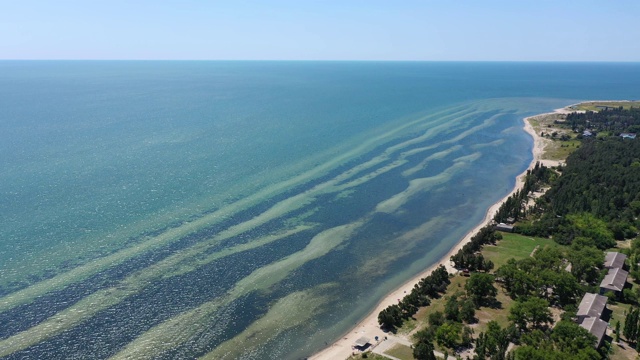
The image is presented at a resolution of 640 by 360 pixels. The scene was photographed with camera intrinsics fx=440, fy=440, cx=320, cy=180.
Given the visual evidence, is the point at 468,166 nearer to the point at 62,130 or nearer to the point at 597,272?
the point at 597,272

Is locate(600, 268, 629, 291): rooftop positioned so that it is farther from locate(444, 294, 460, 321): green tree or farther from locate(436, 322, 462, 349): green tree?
locate(436, 322, 462, 349): green tree

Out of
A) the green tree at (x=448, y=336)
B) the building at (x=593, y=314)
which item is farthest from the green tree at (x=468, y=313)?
the building at (x=593, y=314)

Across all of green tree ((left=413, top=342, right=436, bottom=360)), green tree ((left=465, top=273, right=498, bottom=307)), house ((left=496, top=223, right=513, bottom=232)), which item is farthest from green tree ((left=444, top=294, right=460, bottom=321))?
house ((left=496, top=223, right=513, bottom=232))

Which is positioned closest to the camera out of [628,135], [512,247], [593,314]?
[593,314]

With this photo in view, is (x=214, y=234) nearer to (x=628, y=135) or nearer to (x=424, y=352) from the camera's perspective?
(x=424, y=352)

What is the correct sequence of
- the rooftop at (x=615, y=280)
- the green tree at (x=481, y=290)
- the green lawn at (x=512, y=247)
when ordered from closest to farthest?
the rooftop at (x=615, y=280) → the green tree at (x=481, y=290) → the green lawn at (x=512, y=247)

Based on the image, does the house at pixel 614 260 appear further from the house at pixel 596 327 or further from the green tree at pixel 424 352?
the green tree at pixel 424 352

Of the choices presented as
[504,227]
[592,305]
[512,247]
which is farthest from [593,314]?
[504,227]
